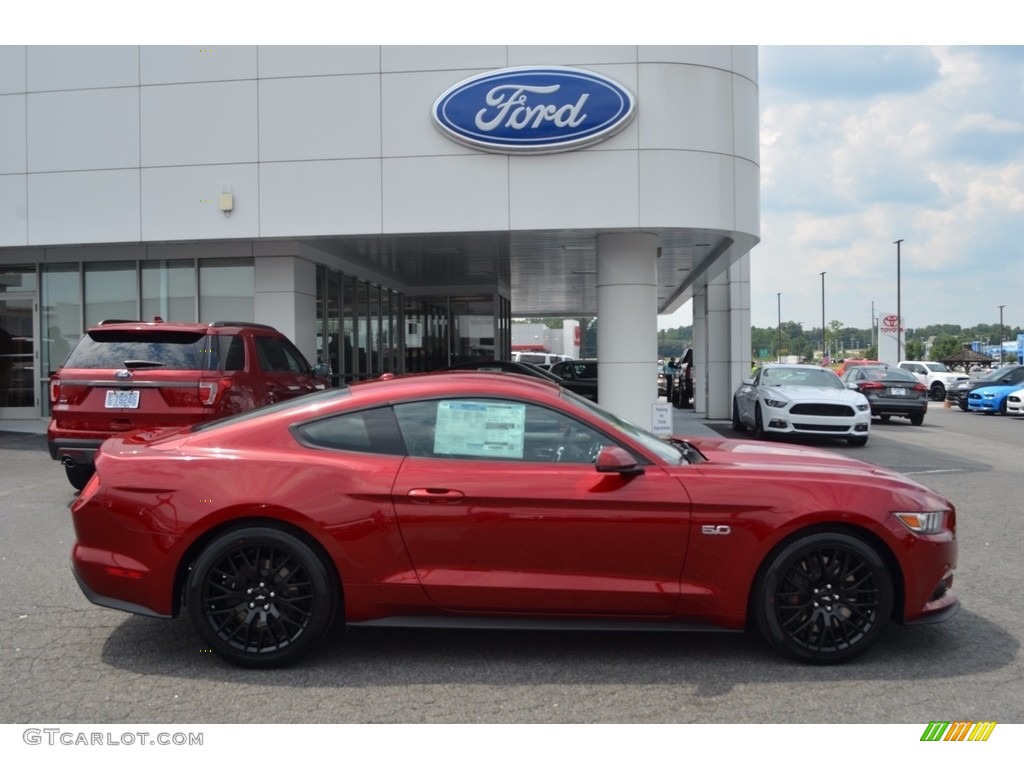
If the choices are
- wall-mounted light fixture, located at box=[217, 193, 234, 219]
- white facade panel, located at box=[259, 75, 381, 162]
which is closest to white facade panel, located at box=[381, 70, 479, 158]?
white facade panel, located at box=[259, 75, 381, 162]

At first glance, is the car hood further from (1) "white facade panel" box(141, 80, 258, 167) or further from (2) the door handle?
(2) the door handle

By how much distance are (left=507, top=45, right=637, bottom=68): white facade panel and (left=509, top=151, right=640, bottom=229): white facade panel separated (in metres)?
1.28

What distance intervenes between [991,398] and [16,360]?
2507 centimetres

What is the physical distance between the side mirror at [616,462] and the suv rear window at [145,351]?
5.17 metres

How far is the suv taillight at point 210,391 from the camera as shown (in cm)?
823

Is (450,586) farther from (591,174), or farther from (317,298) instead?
(317,298)

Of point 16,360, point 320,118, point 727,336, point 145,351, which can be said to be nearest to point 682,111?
point 320,118

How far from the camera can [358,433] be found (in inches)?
180

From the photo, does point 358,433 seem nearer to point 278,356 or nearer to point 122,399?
point 122,399

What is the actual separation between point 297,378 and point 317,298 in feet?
22.8

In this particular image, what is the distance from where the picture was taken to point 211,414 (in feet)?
27.0

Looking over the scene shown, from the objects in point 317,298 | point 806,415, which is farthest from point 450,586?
point 317,298

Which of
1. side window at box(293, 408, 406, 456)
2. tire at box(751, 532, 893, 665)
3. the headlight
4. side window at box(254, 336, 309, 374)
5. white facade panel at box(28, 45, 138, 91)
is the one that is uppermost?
white facade panel at box(28, 45, 138, 91)

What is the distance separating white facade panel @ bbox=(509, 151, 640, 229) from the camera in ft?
41.7
